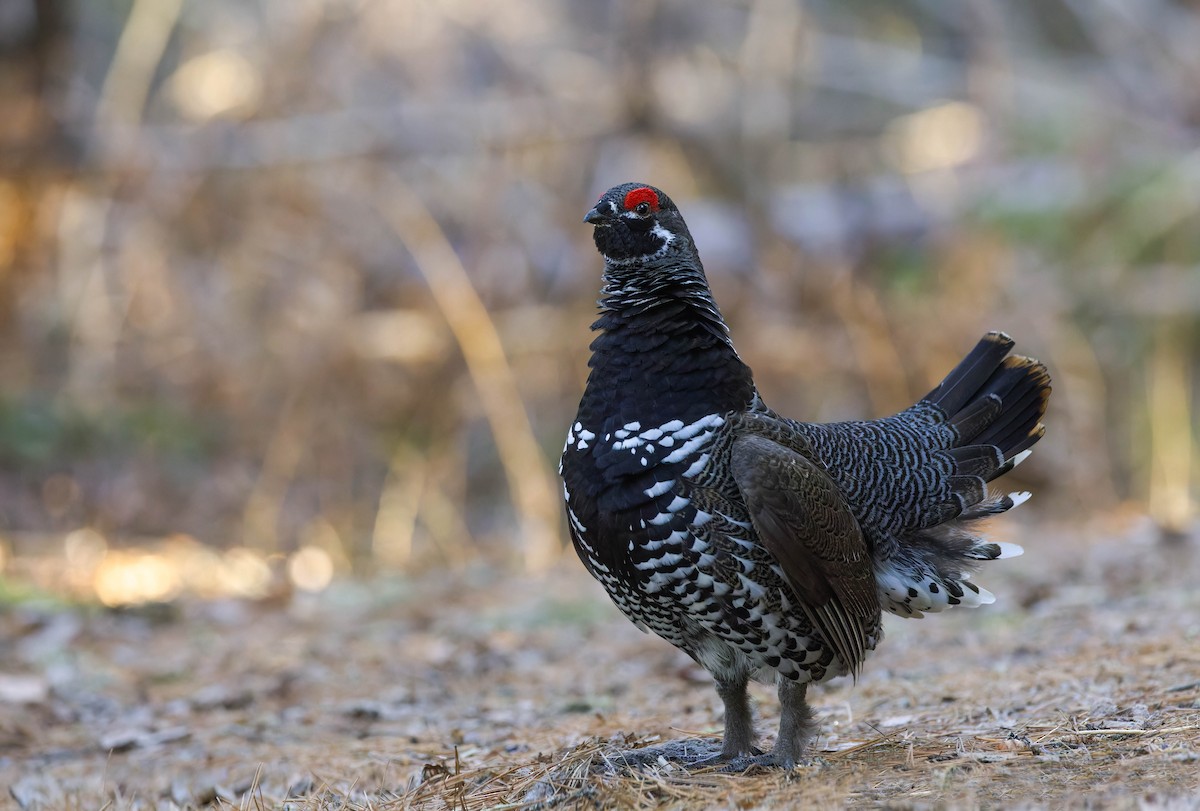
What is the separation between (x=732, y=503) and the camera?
320cm

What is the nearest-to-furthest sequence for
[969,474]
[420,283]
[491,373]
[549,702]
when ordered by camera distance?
[969,474] < [549,702] < [491,373] < [420,283]

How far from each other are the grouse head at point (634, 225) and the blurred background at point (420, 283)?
4.83 m

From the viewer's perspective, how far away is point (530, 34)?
10.6 m

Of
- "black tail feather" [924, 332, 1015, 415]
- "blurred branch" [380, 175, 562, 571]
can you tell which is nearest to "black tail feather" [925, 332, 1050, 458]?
"black tail feather" [924, 332, 1015, 415]

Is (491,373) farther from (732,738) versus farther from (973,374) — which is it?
(732,738)

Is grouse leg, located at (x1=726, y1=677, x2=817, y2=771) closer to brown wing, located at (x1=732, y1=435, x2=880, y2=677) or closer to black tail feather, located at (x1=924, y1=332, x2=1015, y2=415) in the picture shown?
brown wing, located at (x1=732, y1=435, x2=880, y2=677)

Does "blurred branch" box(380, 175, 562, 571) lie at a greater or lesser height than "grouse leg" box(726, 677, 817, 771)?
greater

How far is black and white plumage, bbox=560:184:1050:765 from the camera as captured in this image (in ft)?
10.4

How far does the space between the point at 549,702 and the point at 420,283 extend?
4.71 meters

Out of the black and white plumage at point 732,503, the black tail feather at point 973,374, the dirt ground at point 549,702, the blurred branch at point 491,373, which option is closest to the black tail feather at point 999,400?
the black tail feather at point 973,374

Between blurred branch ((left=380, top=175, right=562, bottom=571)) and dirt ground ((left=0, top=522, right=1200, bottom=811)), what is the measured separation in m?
1.15

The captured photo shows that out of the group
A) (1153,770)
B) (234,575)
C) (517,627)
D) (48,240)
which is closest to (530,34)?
(48,240)

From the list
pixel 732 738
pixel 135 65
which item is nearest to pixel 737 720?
pixel 732 738

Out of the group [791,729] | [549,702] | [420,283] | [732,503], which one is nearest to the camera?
[732,503]
